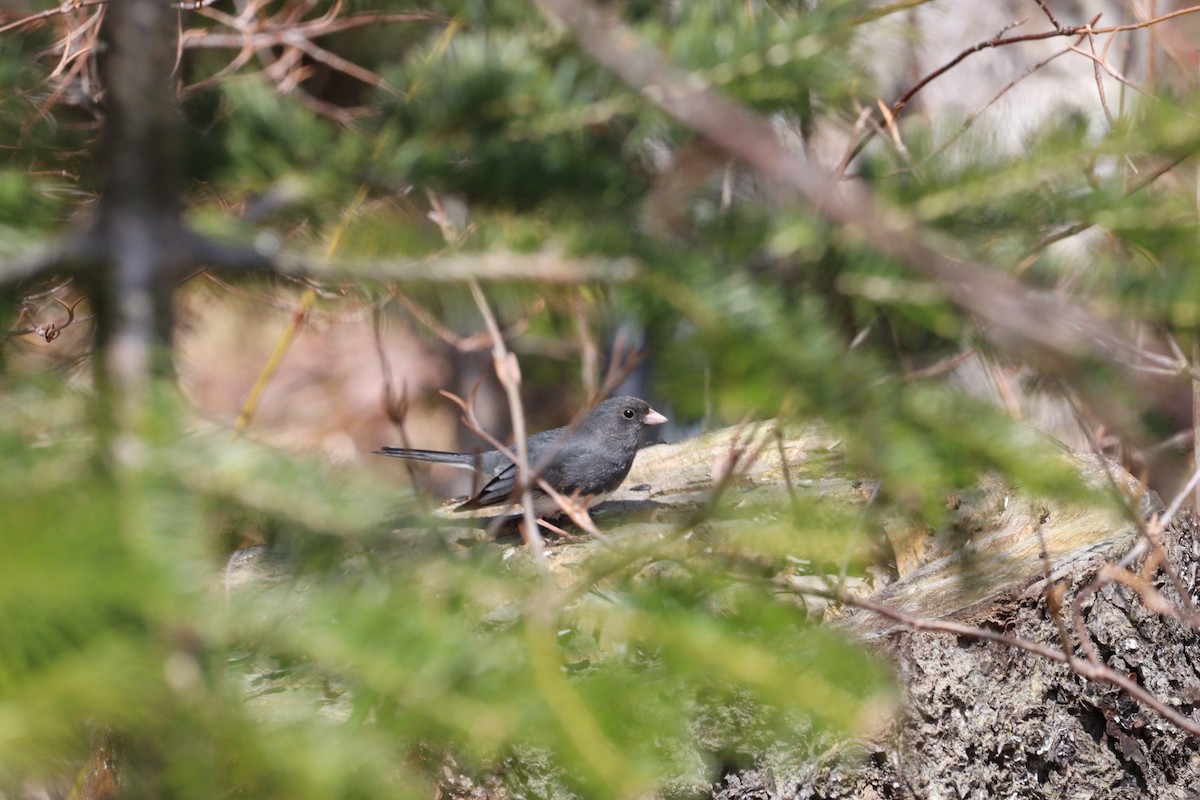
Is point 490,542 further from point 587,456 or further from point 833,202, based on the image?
point 587,456

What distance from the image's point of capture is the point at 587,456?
317 cm

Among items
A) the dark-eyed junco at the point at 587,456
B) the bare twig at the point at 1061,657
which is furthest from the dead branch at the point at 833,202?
the dark-eyed junco at the point at 587,456

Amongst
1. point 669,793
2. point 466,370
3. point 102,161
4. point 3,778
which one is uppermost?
point 102,161

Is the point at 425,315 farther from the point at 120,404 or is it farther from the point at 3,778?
the point at 3,778

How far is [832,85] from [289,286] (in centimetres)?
66

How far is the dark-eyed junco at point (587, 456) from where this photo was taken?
3.10 metres

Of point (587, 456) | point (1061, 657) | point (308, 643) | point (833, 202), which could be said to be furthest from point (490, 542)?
point (587, 456)

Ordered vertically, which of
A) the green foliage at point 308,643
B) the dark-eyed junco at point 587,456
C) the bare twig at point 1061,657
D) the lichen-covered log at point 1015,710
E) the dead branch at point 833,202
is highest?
the dead branch at point 833,202

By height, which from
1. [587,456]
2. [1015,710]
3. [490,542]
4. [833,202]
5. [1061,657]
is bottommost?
[587,456]

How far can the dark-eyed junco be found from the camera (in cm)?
310

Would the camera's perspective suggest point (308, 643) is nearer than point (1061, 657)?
Yes

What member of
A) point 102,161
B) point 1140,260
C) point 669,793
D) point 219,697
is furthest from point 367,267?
point 669,793

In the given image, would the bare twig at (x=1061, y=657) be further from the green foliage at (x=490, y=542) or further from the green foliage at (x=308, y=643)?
the green foliage at (x=308, y=643)

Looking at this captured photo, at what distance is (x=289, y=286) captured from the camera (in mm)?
1174
